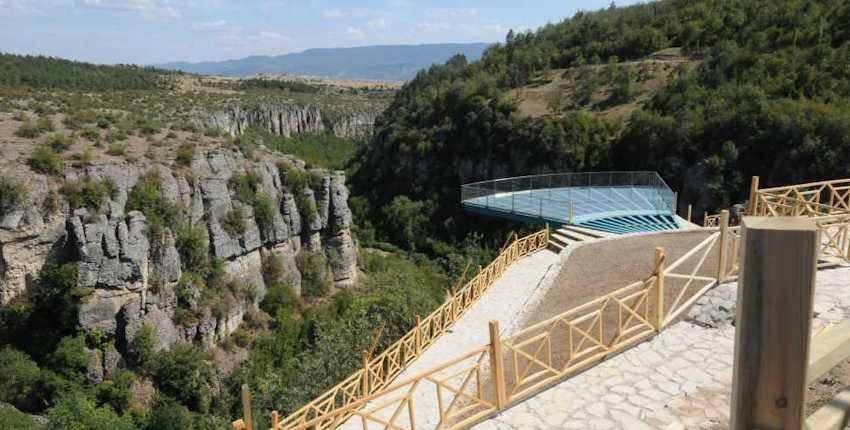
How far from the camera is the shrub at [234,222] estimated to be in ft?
101

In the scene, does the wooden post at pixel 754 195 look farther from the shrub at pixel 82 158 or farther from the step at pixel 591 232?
the shrub at pixel 82 158

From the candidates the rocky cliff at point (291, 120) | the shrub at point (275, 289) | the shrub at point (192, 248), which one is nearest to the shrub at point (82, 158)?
the shrub at point (192, 248)

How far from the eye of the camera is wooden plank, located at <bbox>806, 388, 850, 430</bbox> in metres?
2.13

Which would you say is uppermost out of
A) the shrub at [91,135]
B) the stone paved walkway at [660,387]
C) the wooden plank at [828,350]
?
the shrub at [91,135]

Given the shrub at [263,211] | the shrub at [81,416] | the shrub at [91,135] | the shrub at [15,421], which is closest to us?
the shrub at [15,421]

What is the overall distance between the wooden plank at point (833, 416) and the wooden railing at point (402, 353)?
5588 millimetres

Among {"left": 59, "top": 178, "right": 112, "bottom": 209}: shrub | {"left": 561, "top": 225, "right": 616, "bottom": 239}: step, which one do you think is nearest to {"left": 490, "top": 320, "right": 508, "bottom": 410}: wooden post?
{"left": 561, "top": 225, "right": 616, "bottom": 239}: step

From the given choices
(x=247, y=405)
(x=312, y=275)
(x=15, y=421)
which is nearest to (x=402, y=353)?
(x=247, y=405)

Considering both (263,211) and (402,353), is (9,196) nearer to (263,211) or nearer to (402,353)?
(263,211)

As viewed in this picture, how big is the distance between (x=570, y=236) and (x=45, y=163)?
21544mm

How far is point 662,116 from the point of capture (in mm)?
47344

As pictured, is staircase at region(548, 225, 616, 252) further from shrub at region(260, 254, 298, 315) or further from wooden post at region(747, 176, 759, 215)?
shrub at region(260, 254, 298, 315)

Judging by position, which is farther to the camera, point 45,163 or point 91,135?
point 91,135

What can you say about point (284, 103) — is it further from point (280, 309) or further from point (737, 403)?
point (737, 403)
